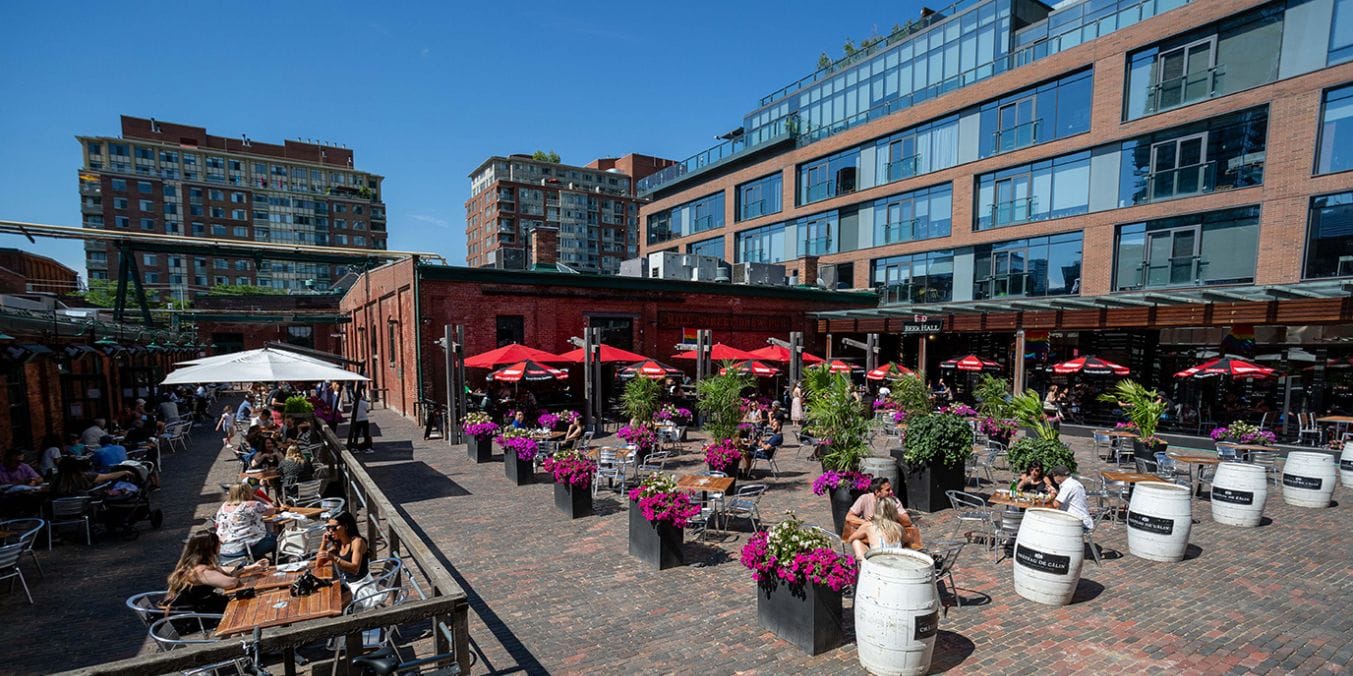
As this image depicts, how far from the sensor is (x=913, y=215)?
29.3 metres

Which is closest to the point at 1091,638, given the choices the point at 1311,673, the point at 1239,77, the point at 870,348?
the point at 1311,673

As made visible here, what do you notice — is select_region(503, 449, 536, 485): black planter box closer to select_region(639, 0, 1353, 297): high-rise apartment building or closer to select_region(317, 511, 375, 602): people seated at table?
select_region(317, 511, 375, 602): people seated at table

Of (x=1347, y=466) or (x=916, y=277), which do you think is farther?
(x=916, y=277)

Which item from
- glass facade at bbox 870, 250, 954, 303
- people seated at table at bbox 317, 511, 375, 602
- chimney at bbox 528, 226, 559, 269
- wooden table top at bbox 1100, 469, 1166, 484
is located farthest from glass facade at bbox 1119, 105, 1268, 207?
people seated at table at bbox 317, 511, 375, 602

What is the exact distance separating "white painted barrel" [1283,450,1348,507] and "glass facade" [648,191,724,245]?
33033 mm

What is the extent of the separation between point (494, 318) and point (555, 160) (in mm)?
77121

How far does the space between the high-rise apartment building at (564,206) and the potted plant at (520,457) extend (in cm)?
6916

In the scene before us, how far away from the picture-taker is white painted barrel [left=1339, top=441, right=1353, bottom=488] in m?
11.4

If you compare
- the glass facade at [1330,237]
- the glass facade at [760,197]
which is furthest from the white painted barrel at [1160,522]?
the glass facade at [760,197]

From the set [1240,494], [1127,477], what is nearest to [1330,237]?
[1240,494]

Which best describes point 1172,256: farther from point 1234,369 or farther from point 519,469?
point 519,469

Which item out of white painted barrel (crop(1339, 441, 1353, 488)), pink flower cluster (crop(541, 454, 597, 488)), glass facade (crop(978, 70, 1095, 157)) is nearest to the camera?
pink flower cluster (crop(541, 454, 597, 488))

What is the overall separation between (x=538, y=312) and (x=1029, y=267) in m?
20.6

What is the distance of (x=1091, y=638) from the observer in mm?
5684
